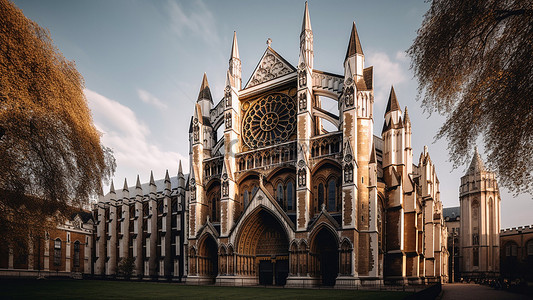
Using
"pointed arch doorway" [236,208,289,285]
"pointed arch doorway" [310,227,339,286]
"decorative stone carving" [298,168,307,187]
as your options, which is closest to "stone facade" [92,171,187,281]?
"pointed arch doorway" [236,208,289,285]

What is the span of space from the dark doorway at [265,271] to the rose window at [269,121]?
10659 mm

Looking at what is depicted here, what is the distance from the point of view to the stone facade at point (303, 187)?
26.8 meters

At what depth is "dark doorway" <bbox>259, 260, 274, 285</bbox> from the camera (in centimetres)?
3102

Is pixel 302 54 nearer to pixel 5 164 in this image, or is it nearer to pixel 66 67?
pixel 66 67

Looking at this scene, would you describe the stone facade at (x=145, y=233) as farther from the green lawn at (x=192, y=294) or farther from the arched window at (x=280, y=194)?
the green lawn at (x=192, y=294)

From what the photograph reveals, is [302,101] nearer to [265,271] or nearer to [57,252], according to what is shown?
[265,271]

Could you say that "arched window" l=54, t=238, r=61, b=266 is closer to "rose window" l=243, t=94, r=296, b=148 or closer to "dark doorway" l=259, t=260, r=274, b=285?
"dark doorway" l=259, t=260, r=274, b=285

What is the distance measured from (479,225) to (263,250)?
43107 millimetres

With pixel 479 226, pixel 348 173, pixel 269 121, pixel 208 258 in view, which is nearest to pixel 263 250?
pixel 208 258

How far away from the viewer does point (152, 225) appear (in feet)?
146

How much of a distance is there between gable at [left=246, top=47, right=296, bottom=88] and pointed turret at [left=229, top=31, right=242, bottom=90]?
110 cm

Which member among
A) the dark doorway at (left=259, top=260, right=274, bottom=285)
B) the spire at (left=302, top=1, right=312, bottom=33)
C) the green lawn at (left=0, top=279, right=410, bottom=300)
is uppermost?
the spire at (left=302, top=1, right=312, bottom=33)

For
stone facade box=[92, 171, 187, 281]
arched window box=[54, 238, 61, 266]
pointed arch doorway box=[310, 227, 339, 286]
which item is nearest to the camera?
pointed arch doorway box=[310, 227, 339, 286]

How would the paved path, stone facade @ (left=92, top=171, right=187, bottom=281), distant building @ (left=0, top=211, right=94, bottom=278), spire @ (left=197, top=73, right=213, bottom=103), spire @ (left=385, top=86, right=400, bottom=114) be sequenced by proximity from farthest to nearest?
distant building @ (left=0, top=211, right=94, bottom=278) → stone facade @ (left=92, top=171, right=187, bottom=281) → spire @ (left=197, top=73, right=213, bottom=103) → spire @ (left=385, top=86, right=400, bottom=114) → the paved path
